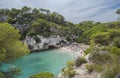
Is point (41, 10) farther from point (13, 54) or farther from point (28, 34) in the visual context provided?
point (13, 54)

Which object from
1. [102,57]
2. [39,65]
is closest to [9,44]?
[102,57]

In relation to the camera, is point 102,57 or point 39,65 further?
point 39,65

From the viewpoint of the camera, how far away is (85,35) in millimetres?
85125

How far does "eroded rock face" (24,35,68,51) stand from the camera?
254ft

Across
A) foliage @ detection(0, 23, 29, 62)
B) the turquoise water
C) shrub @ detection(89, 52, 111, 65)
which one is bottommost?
the turquoise water

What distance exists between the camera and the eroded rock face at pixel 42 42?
77.5 meters

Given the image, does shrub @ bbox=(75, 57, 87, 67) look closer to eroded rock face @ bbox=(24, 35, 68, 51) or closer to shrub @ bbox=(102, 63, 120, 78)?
shrub @ bbox=(102, 63, 120, 78)

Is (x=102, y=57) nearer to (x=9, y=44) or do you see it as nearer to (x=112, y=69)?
(x=112, y=69)

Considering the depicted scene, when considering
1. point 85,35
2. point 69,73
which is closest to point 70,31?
point 85,35

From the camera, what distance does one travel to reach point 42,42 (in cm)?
7888

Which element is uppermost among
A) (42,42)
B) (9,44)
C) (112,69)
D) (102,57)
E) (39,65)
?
(9,44)

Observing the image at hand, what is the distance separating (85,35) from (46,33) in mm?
12491

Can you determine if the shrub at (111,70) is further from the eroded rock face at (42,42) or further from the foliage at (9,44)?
the eroded rock face at (42,42)

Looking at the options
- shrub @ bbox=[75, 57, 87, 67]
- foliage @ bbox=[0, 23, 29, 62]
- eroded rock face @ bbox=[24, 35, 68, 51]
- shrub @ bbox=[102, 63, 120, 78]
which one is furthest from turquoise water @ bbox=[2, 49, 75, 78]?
eroded rock face @ bbox=[24, 35, 68, 51]
